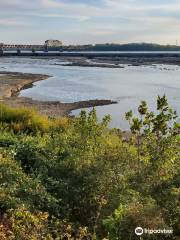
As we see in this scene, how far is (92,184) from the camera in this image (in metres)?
9.05

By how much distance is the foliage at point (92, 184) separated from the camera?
742cm

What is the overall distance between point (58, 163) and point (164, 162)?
233cm

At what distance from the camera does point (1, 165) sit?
31.4 ft

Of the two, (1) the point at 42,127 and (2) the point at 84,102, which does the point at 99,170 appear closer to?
(1) the point at 42,127

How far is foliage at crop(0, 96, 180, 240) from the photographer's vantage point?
24.3 feet

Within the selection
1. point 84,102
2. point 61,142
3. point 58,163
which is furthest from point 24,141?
point 84,102
